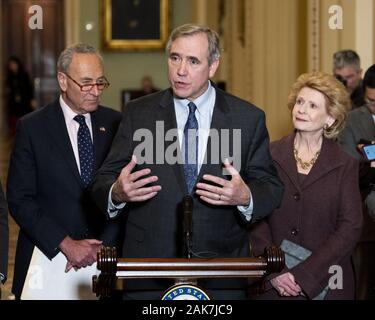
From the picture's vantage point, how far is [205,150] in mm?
3691

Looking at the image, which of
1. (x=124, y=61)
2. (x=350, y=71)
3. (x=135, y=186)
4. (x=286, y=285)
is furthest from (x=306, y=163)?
(x=124, y=61)

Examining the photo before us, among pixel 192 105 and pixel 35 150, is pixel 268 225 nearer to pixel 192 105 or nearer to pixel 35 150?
pixel 192 105

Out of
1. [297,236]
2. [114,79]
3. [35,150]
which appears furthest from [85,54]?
[114,79]

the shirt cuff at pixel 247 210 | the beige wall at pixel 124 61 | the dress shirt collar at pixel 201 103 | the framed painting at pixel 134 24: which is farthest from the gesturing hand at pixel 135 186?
the framed painting at pixel 134 24

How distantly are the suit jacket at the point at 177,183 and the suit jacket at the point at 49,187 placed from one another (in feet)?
2.70

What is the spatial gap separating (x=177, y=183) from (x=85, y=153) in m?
1.04

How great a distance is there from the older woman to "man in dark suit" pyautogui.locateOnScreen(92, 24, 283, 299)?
0.44m

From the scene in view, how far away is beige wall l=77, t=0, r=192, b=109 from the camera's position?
18.4m

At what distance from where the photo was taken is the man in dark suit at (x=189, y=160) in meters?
3.65

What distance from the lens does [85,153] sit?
459 cm

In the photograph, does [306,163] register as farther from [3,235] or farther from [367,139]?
[3,235]

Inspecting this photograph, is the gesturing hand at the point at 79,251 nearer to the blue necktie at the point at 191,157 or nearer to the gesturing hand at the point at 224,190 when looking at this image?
the blue necktie at the point at 191,157

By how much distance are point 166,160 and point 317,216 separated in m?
0.89

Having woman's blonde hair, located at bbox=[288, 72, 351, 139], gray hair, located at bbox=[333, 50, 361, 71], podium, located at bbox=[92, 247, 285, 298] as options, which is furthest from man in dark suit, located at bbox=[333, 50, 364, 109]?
podium, located at bbox=[92, 247, 285, 298]
